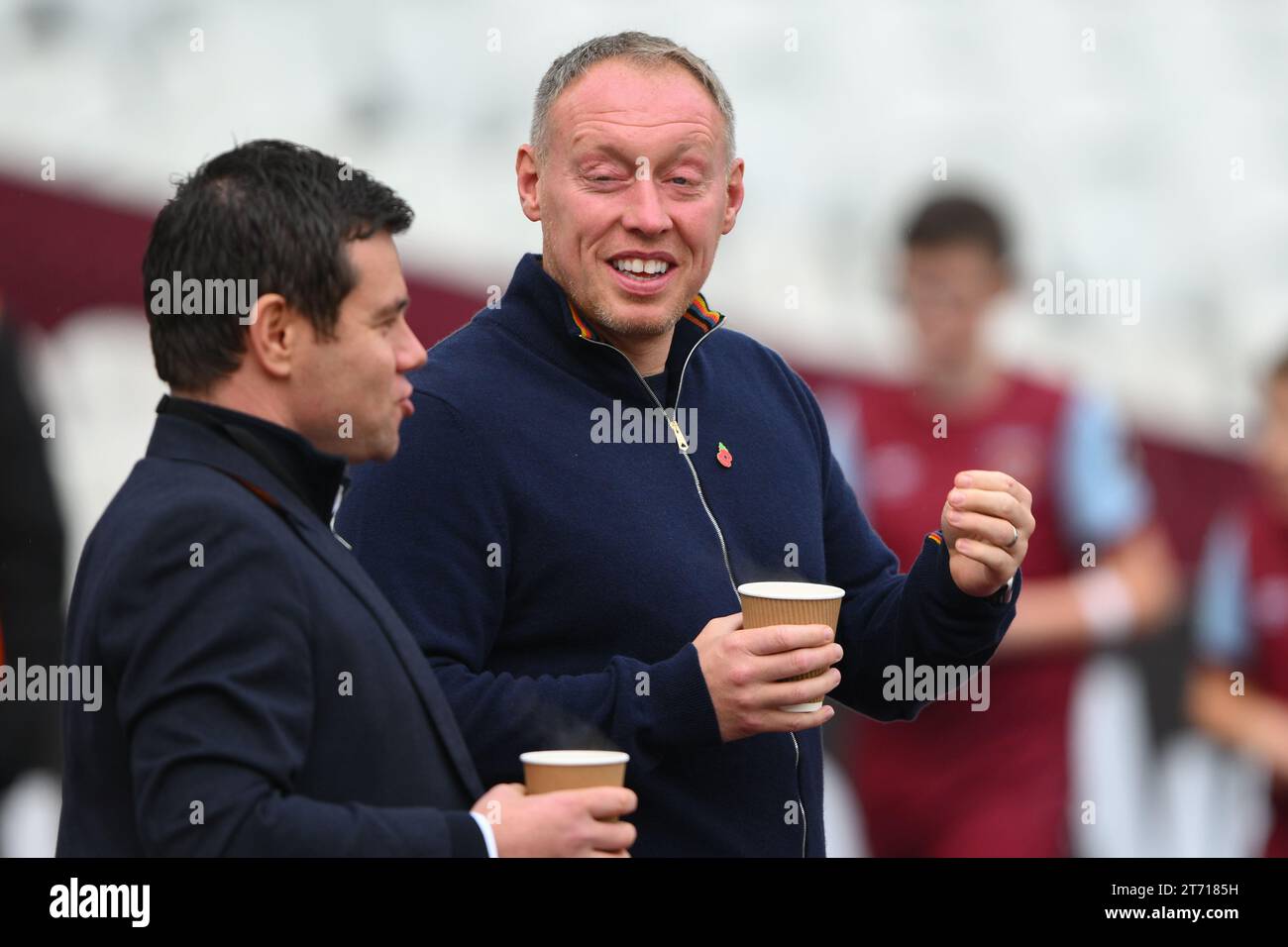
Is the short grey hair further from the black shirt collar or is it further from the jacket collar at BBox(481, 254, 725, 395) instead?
the black shirt collar

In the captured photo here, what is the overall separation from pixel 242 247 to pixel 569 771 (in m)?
0.65

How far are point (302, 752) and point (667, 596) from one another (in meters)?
0.71

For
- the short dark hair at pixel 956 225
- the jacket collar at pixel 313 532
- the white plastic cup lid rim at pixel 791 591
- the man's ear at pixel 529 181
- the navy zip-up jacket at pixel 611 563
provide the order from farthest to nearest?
1. the short dark hair at pixel 956 225
2. the man's ear at pixel 529 181
3. the navy zip-up jacket at pixel 611 563
4. the white plastic cup lid rim at pixel 791 591
5. the jacket collar at pixel 313 532

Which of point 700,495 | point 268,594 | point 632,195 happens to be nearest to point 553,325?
point 632,195

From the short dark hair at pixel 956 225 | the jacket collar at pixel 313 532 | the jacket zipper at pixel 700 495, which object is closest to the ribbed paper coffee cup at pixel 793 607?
the jacket zipper at pixel 700 495

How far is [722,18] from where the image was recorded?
16.3ft

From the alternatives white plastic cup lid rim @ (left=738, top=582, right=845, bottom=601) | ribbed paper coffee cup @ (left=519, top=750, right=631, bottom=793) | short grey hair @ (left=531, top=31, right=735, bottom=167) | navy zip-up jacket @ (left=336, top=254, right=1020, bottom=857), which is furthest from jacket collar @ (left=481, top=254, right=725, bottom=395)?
ribbed paper coffee cup @ (left=519, top=750, right=631, bottom=793)

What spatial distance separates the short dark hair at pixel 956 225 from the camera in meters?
4.45

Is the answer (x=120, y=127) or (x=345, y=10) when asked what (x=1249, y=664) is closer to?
(x=345, y=10)

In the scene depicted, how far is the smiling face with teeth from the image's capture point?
7.79 feet

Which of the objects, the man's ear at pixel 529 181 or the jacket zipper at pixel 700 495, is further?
the man's ear at pixel 529 181

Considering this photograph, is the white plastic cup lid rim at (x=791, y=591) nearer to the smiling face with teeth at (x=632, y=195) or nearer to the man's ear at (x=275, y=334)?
the smiling face with teeth at (x=632, y=195)

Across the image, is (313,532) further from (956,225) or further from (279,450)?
(956,225)
